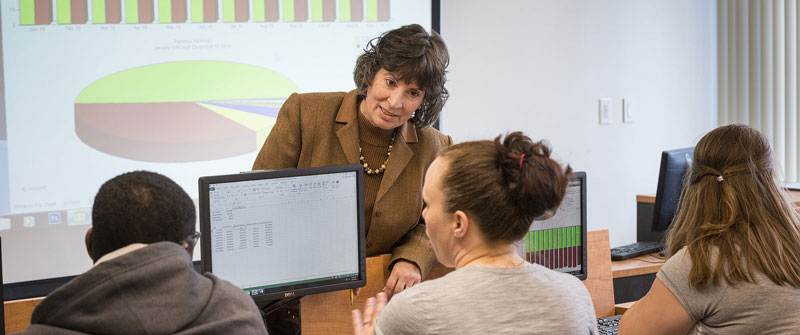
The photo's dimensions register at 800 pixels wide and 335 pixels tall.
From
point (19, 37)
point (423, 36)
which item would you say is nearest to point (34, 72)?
point (19, 37)

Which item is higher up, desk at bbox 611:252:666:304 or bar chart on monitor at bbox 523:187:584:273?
bar chart on monitor at bbox 523:187:584:273

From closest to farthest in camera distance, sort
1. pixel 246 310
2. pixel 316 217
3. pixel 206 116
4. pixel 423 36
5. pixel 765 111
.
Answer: pixel 246 310
pixel 316 217
pixel 423 36
pixel 206 116
pixel 765 111

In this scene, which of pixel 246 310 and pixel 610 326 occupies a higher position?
pixel 246 310

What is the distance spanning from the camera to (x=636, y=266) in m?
2.59

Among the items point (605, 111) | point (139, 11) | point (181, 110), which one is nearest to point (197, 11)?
point (139, 11)

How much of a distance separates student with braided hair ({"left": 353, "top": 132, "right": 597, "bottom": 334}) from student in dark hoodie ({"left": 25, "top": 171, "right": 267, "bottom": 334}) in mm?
314

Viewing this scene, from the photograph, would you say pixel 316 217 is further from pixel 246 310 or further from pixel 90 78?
pixel 90 78

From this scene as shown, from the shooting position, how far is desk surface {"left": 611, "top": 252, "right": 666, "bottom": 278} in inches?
99.8

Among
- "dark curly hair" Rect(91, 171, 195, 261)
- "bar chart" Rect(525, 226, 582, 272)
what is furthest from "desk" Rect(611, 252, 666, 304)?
"dark curly hair" Rect(91, 171, 195, 261)

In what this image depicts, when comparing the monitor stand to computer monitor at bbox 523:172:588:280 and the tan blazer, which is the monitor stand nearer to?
the tan blazer

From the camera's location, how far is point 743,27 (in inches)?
175

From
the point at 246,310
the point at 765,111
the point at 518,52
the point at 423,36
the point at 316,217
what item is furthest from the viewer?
the point at 765,111

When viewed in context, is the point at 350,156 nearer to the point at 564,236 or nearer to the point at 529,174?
the point at 564,236

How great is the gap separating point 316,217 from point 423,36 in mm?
605
